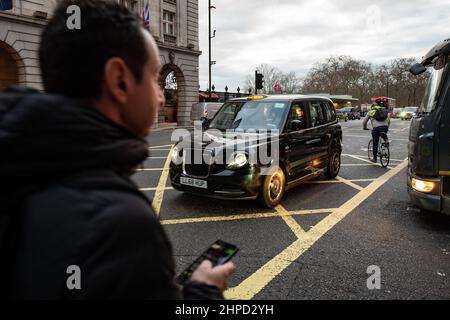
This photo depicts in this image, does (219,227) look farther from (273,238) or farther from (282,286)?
(282,286)

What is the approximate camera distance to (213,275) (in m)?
1.28

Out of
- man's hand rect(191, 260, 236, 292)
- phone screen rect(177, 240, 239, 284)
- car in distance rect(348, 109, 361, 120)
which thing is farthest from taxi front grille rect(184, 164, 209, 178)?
car in distance rect(348, 109, 361, 120)

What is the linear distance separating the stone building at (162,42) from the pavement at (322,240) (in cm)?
1672

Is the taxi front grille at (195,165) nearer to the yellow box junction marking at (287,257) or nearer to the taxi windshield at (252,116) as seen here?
the taxi windshield at (252,116)

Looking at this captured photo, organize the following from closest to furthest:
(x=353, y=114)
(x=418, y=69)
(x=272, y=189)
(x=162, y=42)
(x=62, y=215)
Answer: (x=62, y=215), (x=418, y=69), (x=272, y=189), (x=162, y=42), (x=353, y=114)

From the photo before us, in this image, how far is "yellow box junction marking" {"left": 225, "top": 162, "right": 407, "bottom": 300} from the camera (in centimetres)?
297

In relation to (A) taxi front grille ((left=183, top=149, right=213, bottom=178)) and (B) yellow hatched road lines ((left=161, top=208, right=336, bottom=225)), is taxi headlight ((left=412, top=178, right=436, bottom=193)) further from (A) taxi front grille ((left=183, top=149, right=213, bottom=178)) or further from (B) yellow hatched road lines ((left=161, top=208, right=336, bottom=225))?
(A) taxi front grille ((left=183, top=149, right=213, bottom=178))

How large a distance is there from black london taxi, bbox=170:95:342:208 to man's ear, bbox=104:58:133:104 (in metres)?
3.98

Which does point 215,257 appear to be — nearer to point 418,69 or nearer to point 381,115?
point 418,69

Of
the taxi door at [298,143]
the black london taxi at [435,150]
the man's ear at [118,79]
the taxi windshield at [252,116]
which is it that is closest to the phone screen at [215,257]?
the man's ear at [118,79]

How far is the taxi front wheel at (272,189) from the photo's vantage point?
5.24 m

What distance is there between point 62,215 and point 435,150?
4.48 metres

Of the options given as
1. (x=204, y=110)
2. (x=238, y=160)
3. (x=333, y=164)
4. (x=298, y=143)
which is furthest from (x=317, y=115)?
(x=204, y=110)
